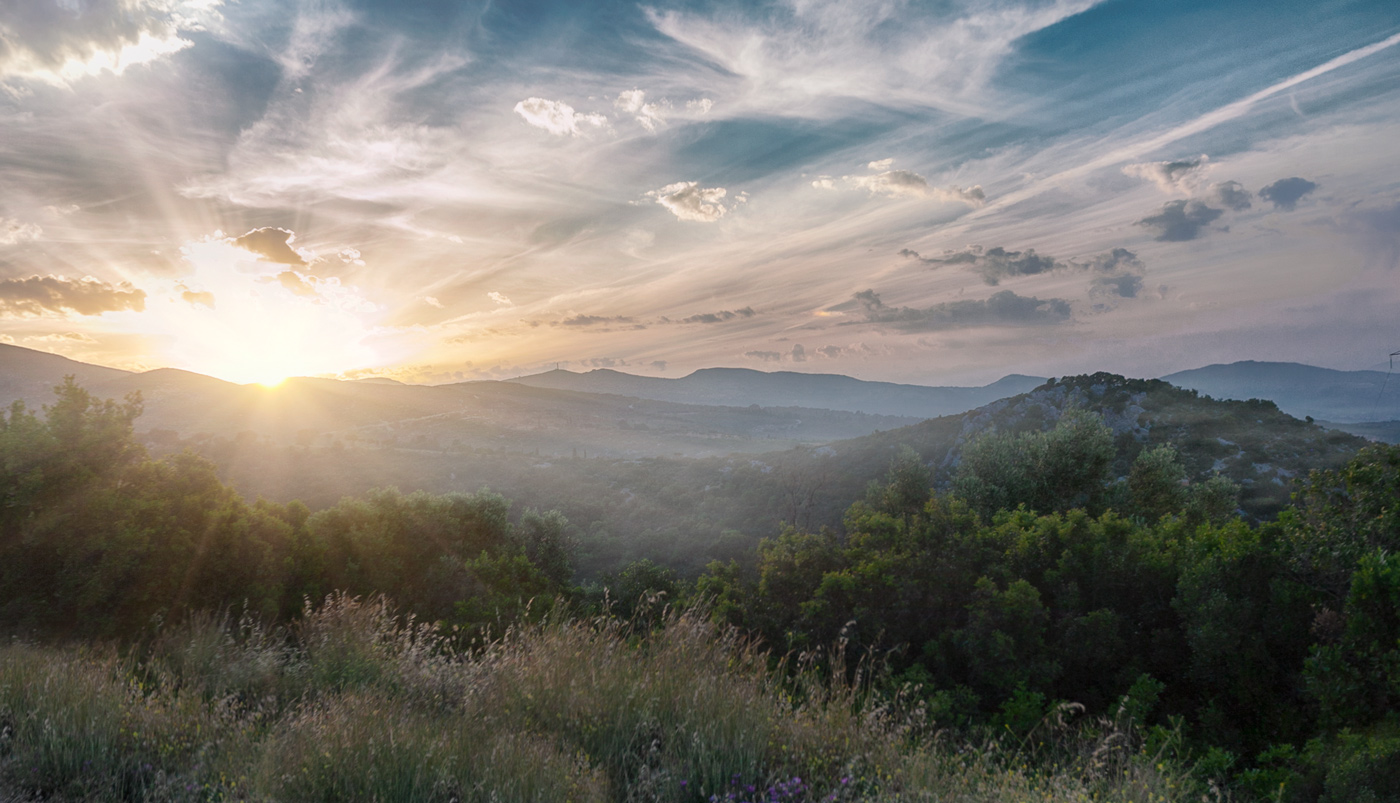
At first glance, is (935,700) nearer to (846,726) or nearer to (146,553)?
(846,726)

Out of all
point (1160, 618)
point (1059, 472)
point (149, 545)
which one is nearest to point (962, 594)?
point (1160, 618)

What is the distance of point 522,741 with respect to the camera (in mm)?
3877

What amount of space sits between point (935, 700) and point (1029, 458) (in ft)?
55.8

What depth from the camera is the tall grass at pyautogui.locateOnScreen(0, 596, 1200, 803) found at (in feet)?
12.0

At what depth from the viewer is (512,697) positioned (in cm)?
474

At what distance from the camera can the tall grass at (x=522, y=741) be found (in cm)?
367

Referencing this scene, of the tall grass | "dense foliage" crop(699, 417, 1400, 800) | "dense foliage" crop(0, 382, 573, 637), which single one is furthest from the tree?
"dense foliage" crop(0, 382, 573, 637)

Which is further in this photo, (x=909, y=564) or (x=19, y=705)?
(x=909, y=564)

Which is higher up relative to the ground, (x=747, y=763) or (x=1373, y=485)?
(x=1373, y=485)

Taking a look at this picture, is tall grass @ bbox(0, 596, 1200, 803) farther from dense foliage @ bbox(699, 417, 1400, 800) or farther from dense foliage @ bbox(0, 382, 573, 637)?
dense foliage @ bbox(0, 382, 573, 637)

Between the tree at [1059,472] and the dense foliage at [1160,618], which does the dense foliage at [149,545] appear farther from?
the tree at [1059,472]

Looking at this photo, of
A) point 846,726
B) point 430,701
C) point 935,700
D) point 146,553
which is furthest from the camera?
point 146,553

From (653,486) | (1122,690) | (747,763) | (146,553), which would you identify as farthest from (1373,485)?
(653,486)

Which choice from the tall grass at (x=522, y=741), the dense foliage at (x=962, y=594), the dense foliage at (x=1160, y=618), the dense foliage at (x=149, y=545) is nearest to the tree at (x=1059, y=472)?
the dense foliage at (x=962, y=594)
